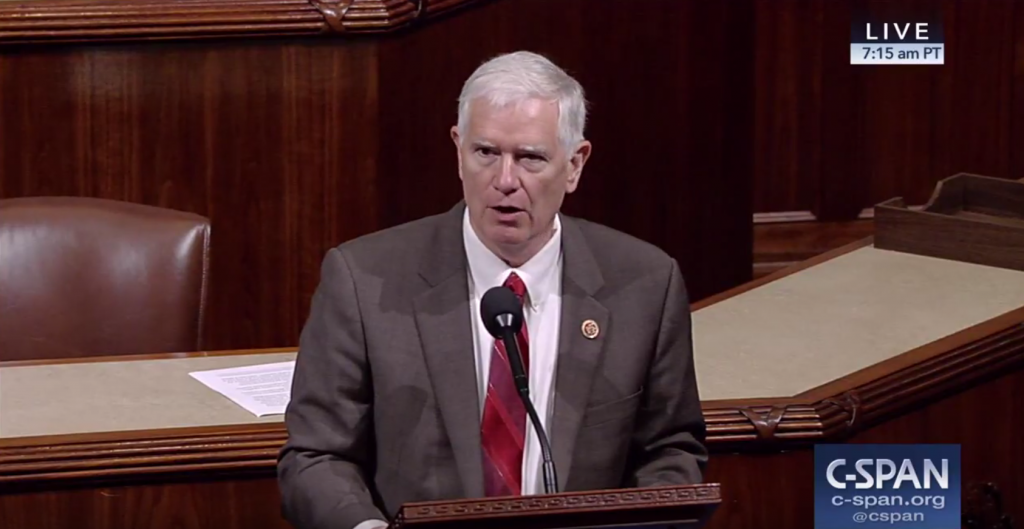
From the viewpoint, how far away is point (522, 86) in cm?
218

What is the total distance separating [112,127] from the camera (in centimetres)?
405

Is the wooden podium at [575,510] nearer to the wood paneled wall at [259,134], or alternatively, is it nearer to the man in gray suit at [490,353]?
the man in gray suit at [490,353]

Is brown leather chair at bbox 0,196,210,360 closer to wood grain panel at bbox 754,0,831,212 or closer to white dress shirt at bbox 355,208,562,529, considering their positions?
white dress shirt at bbox 355,208,562,529

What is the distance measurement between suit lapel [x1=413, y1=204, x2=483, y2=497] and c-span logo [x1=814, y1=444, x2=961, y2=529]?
0.77 meters

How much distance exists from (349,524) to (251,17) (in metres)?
2.05

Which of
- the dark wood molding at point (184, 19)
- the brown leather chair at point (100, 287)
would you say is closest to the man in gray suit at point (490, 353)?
the brown leather chair at point (100, 287)

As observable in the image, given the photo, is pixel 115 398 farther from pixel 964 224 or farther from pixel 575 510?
pixel 964 224

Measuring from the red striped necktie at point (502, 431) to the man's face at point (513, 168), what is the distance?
0.09m

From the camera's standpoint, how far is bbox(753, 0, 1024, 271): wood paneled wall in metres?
5.87

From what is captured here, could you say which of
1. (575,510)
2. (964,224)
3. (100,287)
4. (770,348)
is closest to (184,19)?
(100,287)

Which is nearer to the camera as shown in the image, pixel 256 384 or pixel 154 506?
pixel 154 506

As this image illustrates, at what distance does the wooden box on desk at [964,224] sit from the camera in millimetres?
3707

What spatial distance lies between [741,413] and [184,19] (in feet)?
5.79

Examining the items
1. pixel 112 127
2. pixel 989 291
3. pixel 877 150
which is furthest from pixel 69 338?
pixel 877 150
